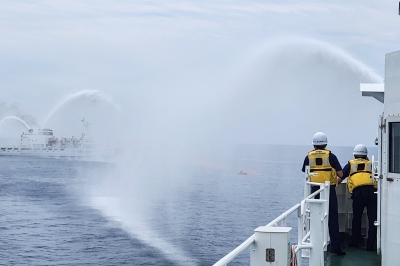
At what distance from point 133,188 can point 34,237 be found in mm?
36497

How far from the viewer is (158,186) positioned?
258ft

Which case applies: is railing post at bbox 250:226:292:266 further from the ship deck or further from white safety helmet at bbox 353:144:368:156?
white safety helmet at bbox 353:144:368:156

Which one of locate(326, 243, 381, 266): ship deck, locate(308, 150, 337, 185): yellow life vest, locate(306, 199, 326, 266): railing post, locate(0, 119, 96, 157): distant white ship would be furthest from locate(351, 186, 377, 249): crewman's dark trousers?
locate(0, 119, 96, 157): distant white ship

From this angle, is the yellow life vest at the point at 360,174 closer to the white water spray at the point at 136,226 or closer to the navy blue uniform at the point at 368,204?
the navy blue uniform at the point at 368,204

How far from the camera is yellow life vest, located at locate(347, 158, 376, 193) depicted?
8802mm

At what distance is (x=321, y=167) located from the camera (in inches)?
329

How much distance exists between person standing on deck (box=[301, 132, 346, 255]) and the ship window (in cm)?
200

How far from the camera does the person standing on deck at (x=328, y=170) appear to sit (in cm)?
833

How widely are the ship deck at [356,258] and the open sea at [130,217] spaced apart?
2057 centimetres

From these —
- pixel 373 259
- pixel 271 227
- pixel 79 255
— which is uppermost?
pixel 271 227

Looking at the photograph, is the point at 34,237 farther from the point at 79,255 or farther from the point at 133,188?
the point at 133,188

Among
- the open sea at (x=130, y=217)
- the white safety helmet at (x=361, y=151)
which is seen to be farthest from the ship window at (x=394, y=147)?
the open sea at (x=130, y=217)

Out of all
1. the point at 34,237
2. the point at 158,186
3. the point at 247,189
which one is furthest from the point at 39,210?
the point at 247,189

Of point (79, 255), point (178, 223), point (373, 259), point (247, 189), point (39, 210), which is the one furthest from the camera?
point (247, 189)
